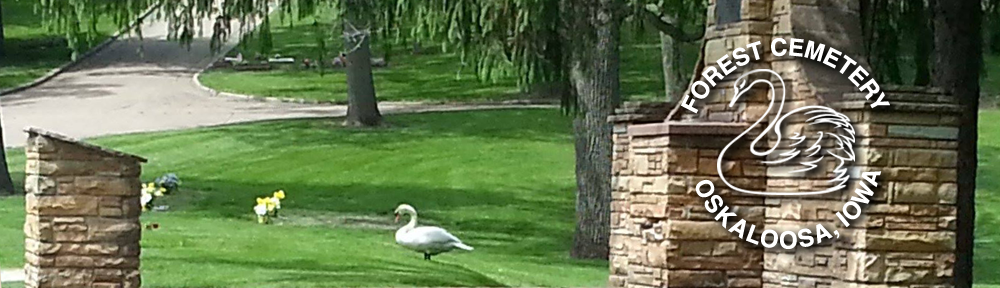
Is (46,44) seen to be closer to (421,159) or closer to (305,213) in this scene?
(421,159)

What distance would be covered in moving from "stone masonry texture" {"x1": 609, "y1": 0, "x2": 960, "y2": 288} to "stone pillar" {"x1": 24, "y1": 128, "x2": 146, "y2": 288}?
3.30 metres

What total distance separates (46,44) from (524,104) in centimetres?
1579

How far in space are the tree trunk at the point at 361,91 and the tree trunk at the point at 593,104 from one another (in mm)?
10071

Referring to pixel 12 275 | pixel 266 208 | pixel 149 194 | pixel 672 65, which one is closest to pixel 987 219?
pixel 672 65

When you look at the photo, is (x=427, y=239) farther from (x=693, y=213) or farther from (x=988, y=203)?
(x=988, y=203)

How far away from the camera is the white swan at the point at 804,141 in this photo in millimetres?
7902

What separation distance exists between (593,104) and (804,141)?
11.1m

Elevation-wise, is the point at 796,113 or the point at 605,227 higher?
the point at 796,113

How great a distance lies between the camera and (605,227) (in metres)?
20.5

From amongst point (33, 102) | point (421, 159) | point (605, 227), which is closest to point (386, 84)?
point (33, 102)

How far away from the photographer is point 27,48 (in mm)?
46031

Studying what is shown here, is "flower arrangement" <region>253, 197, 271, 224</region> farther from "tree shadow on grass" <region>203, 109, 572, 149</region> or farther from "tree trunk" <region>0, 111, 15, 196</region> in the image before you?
"tree shadow on grass" <region>203, 109, 572, 149</region>

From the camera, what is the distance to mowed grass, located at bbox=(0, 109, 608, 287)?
1634cm

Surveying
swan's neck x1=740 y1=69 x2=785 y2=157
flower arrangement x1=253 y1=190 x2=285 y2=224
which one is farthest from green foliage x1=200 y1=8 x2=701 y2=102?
A: swan's neck x1=740 y1=69 x2=785 y2=157
